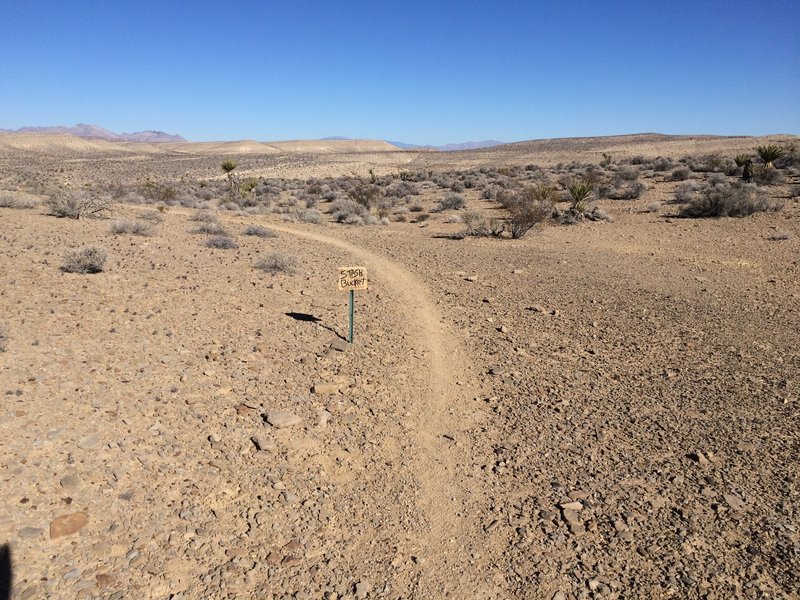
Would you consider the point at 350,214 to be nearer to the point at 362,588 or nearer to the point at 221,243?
the point at 221,243

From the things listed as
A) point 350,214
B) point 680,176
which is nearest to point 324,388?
point 350,214

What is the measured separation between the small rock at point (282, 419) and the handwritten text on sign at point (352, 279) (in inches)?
89.8

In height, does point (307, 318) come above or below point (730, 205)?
below

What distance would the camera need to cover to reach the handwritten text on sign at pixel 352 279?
699cm

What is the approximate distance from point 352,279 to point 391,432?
2.64 metres

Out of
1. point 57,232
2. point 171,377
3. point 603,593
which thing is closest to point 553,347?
point 603,593

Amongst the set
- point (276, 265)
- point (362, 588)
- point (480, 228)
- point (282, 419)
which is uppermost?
point (480, 228)

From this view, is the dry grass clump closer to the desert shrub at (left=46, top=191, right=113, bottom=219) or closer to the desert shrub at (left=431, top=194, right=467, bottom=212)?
the desert shrub at (left=46, top=191, right=113, bottom=219)

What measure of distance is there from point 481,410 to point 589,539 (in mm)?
1980

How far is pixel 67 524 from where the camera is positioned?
11.2ft

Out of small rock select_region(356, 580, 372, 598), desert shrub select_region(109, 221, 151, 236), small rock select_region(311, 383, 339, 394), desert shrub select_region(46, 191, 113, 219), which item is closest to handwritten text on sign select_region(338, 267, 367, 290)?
small rock select_region(311, 383, 339, 394)

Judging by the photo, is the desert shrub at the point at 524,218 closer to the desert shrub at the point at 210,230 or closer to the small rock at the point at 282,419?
the desert shrub at the point at 210,230

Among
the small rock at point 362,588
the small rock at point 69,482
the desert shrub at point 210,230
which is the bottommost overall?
the small rock at point 362,588

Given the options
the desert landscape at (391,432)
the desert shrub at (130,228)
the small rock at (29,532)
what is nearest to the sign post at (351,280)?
the desert landscape at (391,432)
